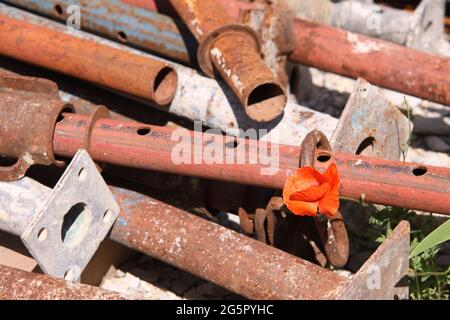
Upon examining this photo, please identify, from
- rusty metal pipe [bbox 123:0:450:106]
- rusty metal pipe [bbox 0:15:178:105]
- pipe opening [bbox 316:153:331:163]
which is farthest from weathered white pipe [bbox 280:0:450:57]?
pipe opening [bbox 316:153:331:163]

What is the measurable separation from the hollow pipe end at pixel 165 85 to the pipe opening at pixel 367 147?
105 centimetres

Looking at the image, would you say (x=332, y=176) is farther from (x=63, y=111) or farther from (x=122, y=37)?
(x=122, y=37)

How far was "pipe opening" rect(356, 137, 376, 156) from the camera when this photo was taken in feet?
13.1

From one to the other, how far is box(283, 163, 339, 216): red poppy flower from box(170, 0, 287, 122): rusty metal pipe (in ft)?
2.24

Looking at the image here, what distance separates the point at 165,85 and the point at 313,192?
52.6 inches

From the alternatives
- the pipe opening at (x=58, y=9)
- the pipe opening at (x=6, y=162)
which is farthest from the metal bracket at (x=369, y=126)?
the pipe opening at (x=58, y=9)

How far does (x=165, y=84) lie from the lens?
13.6 ft

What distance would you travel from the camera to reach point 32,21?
455cm

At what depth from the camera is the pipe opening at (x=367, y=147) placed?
157 inches

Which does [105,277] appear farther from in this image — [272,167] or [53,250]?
[272,167]

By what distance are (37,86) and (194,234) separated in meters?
1.22

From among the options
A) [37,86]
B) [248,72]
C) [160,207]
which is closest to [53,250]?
[160,207]

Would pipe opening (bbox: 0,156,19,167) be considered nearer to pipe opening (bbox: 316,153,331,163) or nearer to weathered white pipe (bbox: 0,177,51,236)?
weathered white pipe (bbox: 0,177,51,236)

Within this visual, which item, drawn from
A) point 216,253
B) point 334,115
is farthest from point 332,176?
point 334,115
